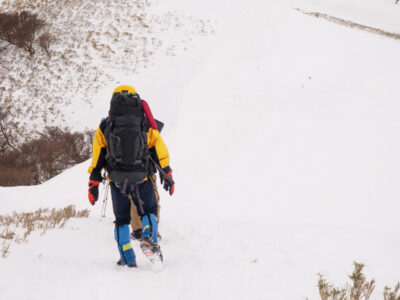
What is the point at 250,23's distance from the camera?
15820 millimetres

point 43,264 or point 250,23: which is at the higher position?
point 250,23

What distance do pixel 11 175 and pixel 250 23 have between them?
15.0 meters

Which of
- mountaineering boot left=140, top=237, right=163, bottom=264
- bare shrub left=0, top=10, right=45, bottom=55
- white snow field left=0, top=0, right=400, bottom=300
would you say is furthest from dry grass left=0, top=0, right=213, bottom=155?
mountaineering boot left=140, top=237, right=163, bottom=264

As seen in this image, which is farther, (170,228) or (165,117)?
(165,117)

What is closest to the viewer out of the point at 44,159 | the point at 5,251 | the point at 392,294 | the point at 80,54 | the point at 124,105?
the point at 392,294

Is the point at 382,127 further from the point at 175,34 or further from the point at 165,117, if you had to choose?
the point at 175,34

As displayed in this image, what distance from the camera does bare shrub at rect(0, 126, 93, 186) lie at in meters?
10.9

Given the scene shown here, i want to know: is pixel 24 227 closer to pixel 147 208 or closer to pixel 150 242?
pixel 147 208

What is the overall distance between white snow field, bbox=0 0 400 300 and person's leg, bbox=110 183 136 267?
0.19m

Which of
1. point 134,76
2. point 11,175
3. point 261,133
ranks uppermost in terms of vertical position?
point 134,76

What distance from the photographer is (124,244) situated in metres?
3.23

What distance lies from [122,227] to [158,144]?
1.15 metres

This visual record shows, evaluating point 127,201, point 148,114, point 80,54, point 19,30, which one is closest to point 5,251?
point 127,201

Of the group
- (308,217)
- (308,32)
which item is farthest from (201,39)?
(308,217)
